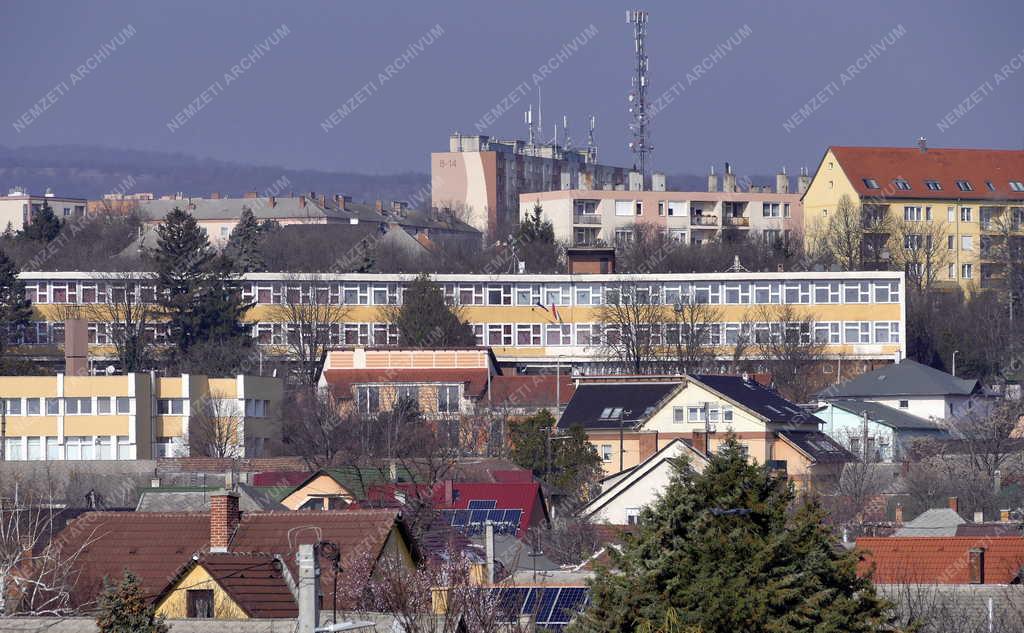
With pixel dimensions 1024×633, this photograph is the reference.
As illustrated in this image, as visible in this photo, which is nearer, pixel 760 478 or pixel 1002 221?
pixel 760 478

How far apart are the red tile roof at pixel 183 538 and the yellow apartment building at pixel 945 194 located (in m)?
73.1

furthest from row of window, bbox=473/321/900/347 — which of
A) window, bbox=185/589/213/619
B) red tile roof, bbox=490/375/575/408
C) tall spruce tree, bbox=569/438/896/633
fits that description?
tall spruce tree, bbox=569/438/896/633

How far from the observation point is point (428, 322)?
266 ft

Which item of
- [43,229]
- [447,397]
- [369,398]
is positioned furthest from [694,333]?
[43,229]

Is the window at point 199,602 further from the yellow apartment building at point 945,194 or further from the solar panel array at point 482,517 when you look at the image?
the yellow apartment building at point 945,194

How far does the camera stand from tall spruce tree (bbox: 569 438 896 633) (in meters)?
18.2

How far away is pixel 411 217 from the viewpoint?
435 feet

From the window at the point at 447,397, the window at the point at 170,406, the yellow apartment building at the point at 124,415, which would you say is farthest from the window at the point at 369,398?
the window at the point at 170,406

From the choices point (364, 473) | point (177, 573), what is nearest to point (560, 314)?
point (364, 473)

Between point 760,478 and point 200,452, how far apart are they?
50.9 meters

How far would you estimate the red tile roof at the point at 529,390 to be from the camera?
71750 millimetres

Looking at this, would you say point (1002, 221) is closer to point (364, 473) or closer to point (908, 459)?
point (908, 459)

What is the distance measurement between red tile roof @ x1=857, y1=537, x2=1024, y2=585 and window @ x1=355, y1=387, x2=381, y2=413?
39991mm

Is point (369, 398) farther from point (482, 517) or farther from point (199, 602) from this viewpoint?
point (199, 602)
